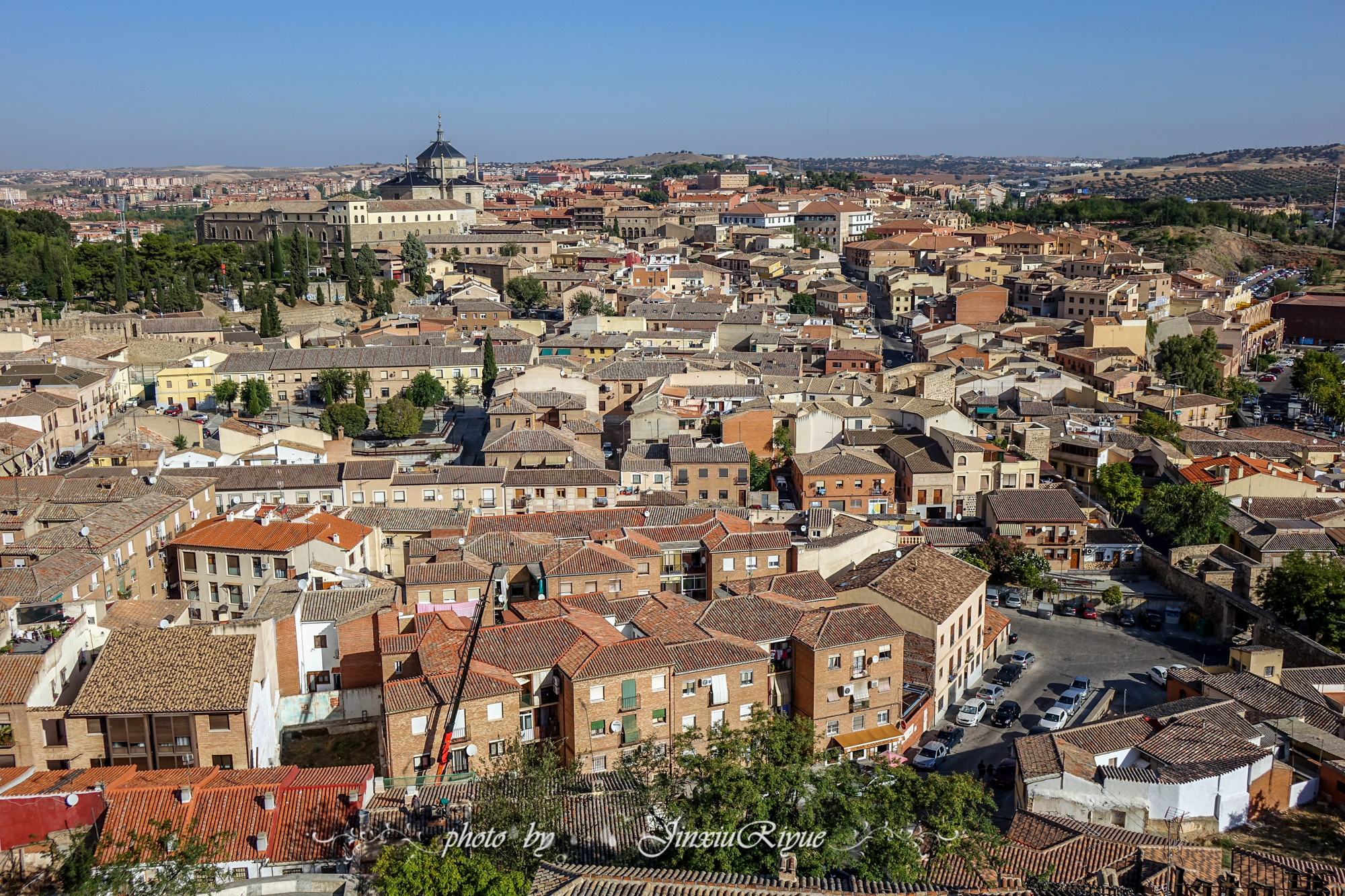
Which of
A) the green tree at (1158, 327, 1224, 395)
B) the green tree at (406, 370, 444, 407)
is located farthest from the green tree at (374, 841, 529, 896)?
the green tree at (1158, 327, 1224, 395)

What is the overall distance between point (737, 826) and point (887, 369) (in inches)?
1126

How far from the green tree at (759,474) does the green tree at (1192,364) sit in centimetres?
1994

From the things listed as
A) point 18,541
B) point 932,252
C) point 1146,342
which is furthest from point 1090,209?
point 18,541

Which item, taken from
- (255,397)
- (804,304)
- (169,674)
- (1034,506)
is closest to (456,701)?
(169,674)

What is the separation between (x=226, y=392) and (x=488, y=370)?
7988 mm

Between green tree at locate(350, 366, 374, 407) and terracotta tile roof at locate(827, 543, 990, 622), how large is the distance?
1932cm

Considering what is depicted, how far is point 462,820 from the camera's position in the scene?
36.0 ft

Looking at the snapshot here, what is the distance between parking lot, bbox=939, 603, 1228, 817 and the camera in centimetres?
1722

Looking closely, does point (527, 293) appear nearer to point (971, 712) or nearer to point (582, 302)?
point (582, 302)

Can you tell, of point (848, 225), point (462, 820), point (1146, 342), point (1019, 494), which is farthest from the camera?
point (848, 225)

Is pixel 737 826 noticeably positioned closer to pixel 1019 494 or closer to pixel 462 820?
pixel 462 820

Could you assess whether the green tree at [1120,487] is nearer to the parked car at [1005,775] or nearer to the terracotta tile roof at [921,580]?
the terracotta tile roof at [921,580]

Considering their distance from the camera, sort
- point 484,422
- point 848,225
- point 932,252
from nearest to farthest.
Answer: point 484,422, point 932,252, point 848,225

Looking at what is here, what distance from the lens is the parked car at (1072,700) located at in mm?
17719
